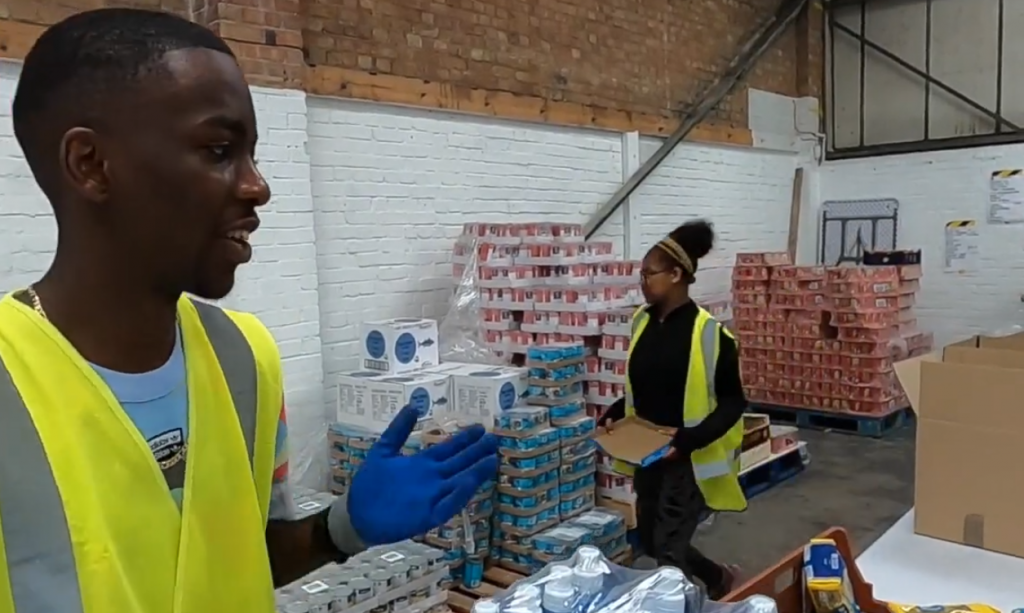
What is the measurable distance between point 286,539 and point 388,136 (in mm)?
4088

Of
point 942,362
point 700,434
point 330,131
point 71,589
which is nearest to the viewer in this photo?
point 71,589

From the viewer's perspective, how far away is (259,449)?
1.15m

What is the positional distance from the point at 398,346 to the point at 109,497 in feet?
11.5

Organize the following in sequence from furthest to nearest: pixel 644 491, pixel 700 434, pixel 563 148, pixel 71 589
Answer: pixel 563 148 → pixel 644 491 → pixel 700 434 → pixel 71 589

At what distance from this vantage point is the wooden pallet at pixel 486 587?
12.6 ft

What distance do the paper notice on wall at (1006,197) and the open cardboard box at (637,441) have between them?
6.22m

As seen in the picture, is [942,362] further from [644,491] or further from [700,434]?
[644,491]

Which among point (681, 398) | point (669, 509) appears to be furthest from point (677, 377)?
point (669, 509)

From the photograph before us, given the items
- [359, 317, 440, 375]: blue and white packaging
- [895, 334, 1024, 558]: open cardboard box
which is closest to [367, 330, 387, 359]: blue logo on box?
[359, 317, 440, 375]: blue and white packaging

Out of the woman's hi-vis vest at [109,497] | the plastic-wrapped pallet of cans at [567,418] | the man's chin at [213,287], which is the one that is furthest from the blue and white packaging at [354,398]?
the man's chin at [213,287]

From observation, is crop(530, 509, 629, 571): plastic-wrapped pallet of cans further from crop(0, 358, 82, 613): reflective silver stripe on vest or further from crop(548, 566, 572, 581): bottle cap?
crop(0, 358, 82, 613): reflective silver stripe on vest

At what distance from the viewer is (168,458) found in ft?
3.33

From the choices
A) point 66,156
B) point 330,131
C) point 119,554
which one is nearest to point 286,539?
point 119,554

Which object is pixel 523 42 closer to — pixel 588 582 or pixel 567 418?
pixel 567 418
